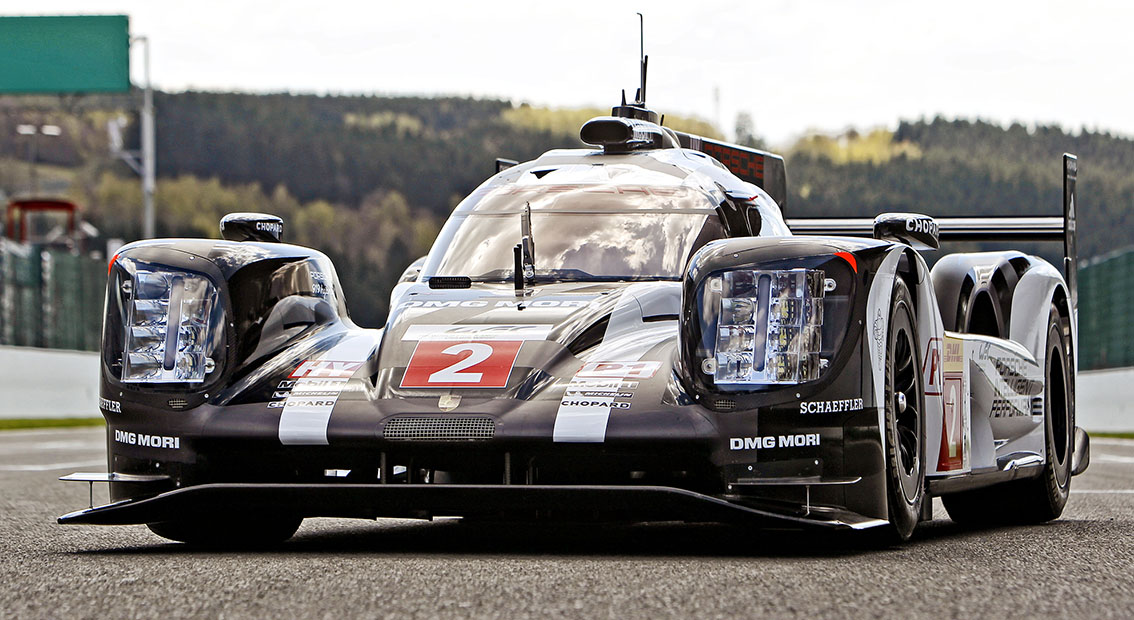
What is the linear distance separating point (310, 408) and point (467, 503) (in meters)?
0.69

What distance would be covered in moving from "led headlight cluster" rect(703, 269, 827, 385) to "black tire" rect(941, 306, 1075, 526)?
2.60 meters

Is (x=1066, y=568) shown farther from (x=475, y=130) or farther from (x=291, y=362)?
(x=475, y=130)

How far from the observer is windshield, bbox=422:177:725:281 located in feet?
23.1

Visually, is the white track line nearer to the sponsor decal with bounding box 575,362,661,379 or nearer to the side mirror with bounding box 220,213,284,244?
the side mirror with bounding box 220,213,284,244

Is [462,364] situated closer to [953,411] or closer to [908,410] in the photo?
[908,410]

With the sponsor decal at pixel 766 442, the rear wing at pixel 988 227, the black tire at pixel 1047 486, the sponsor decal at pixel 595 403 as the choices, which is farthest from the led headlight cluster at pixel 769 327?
the rear wing at pixel 988 227

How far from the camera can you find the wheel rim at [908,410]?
6.30 metres

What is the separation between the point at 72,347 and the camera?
2906 centimetres

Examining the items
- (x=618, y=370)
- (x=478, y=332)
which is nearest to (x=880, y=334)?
(x=618, y=370)

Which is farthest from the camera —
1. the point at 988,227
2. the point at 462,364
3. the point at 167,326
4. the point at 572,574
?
the point at 988,227

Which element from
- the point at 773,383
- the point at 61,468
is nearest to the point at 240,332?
the point at 773,383

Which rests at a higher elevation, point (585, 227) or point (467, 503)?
point (585, 227)

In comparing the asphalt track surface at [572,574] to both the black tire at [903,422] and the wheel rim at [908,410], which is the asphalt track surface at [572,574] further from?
the wheel rim at [908,410]

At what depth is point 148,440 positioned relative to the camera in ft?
20.7
